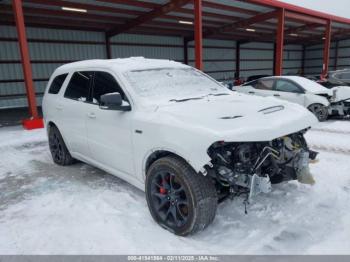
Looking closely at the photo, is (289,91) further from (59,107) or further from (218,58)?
(218,58)

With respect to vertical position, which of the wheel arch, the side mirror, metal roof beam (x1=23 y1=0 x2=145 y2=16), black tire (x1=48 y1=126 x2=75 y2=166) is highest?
metal roof beam (x1=23 y1=0 x2=145 y2=16)

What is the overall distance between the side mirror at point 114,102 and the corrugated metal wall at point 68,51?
1465 centimetres

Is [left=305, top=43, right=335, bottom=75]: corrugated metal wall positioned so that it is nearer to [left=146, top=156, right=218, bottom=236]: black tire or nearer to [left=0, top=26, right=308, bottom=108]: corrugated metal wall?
[left=0, top=26, right=308, bottom=108]: corrugated metal wall

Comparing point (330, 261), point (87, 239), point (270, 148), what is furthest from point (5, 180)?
point (330, 261)

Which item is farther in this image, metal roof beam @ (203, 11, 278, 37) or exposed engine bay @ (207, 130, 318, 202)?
metal roof beam @ (203, 11, 278, 37)

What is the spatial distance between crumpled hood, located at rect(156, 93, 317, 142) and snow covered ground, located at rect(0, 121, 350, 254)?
3.41 feet

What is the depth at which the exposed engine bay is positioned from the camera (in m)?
2.77

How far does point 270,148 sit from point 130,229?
1721 mm

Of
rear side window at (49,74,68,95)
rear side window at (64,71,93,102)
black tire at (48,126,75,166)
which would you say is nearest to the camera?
rear side window at (64,71,93,102)

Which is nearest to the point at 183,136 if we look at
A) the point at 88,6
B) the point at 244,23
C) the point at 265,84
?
the point at 265,84

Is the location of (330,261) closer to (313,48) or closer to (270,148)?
(270,148)

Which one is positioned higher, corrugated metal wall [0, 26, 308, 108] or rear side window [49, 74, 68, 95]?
corrugated metal wall [0, 26, 308, 108]

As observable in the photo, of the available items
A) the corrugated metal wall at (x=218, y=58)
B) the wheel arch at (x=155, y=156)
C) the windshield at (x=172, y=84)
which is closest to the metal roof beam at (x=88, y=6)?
the corrugated metal wall at (x=218, y=58)

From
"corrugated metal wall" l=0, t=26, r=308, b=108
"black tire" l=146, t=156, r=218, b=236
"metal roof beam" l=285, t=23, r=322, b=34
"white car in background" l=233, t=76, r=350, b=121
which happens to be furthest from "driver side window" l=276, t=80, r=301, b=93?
"metal roof beam" l=285, t=23, r=322, b=34
